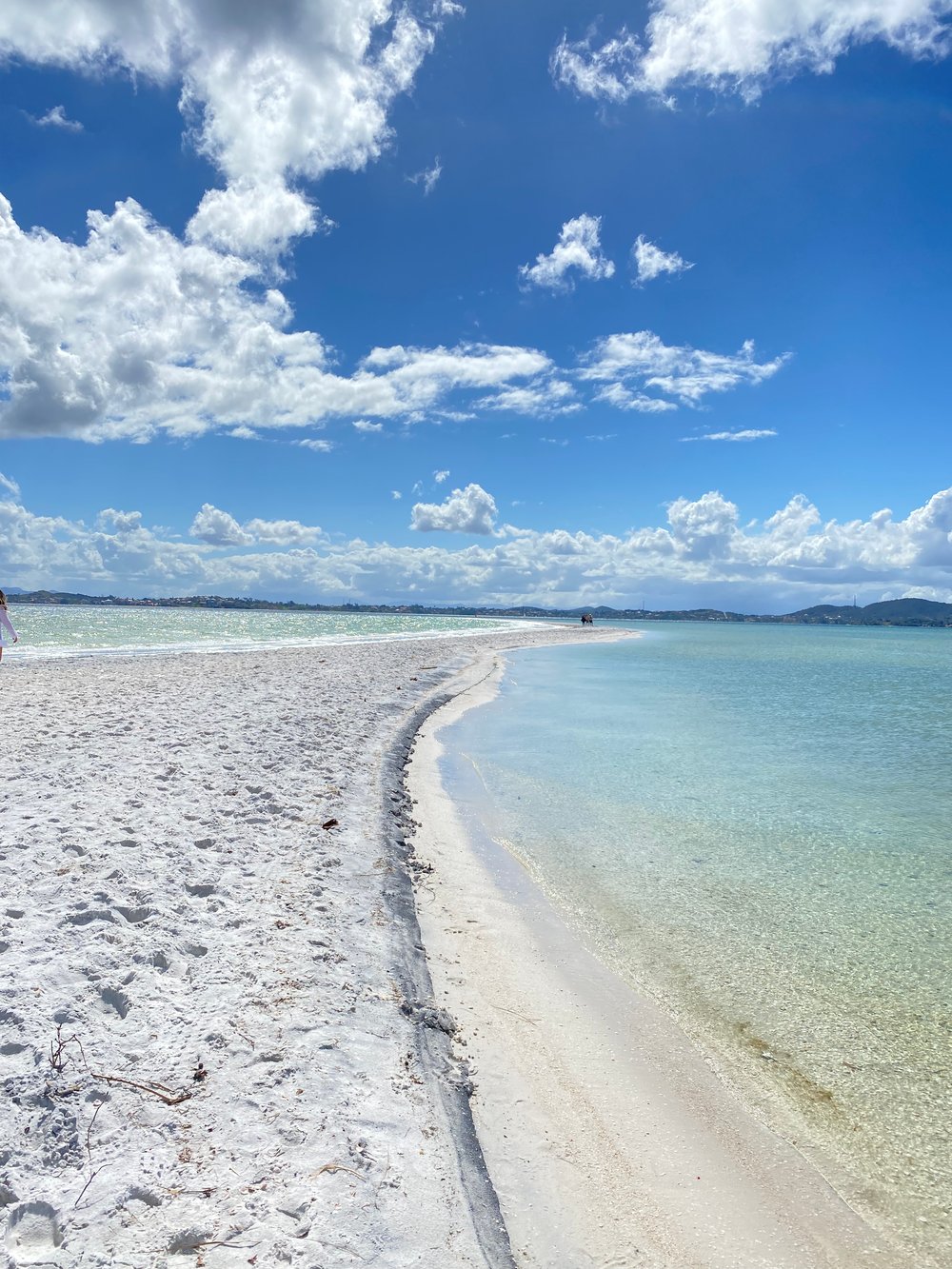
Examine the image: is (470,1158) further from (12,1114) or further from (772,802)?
(772,802)

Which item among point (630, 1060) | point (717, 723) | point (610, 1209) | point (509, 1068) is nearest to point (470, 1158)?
point (610, 1209)

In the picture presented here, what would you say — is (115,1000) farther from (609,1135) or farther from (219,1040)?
(609,1135)

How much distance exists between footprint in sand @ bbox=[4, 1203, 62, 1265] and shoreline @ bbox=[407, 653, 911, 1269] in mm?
2306

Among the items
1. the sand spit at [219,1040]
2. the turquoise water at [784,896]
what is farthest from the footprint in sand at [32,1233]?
the turquoise water at [784,896]

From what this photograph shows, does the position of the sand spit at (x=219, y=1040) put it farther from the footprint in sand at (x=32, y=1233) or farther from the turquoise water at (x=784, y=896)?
the turquoise water at (x=784, y=896)

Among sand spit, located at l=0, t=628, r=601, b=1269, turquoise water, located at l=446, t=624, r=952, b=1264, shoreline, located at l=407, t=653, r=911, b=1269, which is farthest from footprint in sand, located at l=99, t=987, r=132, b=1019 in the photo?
turquoise water, located at l=446, t=624, r=952, b=1264

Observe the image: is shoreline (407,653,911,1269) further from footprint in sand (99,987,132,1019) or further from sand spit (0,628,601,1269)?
footprint in sand (99,987,132,1019)

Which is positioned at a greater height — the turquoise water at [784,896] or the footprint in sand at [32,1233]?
the footprint in sand at [32,1233]

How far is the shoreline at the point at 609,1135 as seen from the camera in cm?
405

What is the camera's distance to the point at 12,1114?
3.89m

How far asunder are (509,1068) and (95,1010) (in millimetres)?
3049

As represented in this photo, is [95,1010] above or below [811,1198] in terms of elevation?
above

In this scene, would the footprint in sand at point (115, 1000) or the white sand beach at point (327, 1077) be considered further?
the footprint in sand at point (115, 1000)

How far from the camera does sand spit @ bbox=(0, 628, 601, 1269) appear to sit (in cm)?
349
